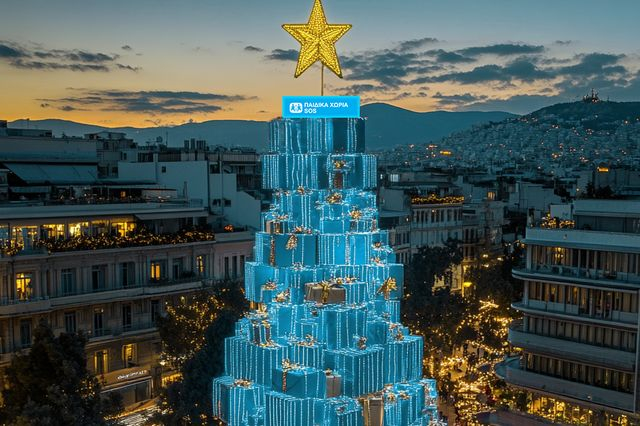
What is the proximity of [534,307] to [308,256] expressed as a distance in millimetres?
17826

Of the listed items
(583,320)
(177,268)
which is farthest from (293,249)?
(177,268)

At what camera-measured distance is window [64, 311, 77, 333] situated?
122 feet

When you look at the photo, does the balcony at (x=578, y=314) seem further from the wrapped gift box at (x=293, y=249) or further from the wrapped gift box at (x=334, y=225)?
the wrapped gift box at (x=293, y=249)

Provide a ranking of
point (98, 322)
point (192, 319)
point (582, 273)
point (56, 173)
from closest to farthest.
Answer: point (582, 273) < point (192, 319) < point (98, 322) < point (56, 173)

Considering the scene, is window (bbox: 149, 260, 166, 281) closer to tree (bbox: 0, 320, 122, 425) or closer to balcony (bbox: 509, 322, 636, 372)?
tree (bbox: 0, 320, 122, 425)

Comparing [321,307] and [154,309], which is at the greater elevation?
[321,307]

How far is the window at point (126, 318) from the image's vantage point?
3925cm

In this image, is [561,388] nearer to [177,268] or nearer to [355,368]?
[355,368]

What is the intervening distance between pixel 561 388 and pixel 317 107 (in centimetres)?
2011

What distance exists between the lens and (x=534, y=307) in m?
36.2

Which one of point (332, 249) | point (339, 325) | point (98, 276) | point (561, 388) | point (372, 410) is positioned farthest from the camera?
point (98, 276)

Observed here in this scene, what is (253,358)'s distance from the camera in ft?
73.0

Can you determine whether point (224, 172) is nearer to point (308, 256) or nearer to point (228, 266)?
point (228, 266)

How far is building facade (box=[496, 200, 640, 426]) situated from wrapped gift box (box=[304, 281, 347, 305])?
16493mm
